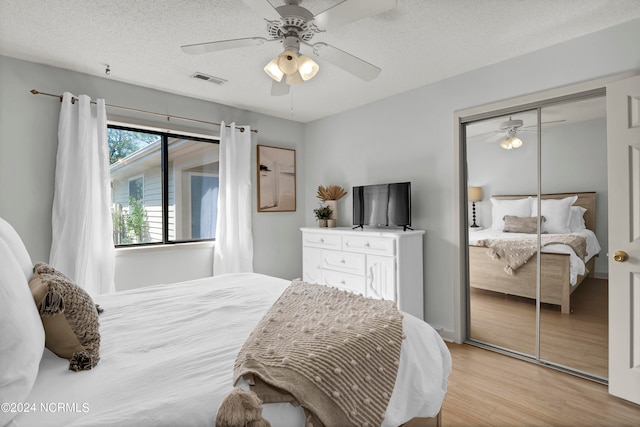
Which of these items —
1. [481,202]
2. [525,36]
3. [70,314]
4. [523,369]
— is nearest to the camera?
[70,314]

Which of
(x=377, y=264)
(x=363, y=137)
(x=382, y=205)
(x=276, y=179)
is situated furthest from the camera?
(x=276, y=179)

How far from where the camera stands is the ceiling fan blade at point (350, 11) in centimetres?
167

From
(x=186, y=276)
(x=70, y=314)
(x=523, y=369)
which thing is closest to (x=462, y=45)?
(x=523, y=369)

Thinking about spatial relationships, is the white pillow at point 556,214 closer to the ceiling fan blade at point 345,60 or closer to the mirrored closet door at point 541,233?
the mirrored closet door at point 541,233

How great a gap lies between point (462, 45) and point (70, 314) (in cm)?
293

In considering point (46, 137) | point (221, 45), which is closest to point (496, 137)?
point (221, 45)

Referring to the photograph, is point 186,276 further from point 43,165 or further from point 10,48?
point 10,48

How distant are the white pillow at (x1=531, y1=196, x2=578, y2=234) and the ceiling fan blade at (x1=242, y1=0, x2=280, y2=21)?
2411 mm

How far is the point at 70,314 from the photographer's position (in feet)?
4.05

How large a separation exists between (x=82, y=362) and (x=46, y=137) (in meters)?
2.57

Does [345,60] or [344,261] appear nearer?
[345,60]

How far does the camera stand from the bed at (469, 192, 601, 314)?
2.47 m

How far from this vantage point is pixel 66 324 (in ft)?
4.00

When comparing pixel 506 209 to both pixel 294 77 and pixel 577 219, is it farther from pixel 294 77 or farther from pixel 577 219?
pixel 294 77
